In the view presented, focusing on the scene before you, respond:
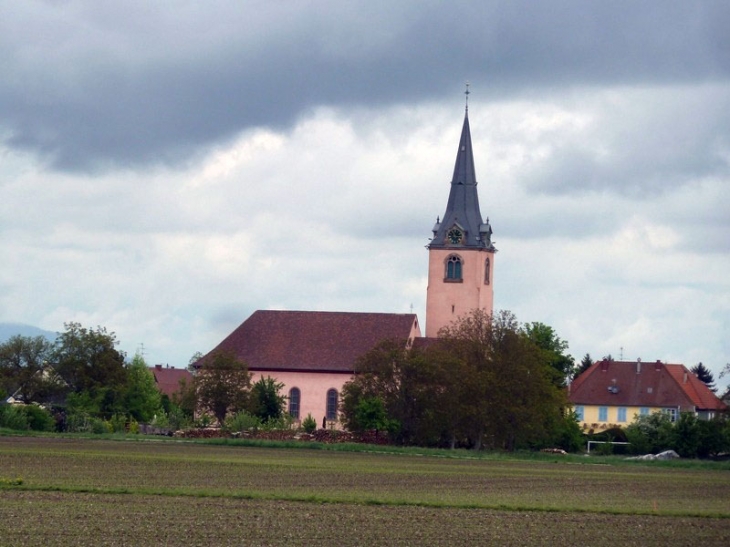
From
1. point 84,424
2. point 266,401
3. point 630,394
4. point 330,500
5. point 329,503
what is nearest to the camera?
point 329,503

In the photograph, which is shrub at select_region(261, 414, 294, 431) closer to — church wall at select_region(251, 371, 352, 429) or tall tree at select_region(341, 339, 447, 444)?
tall tree at select_region(341, 339, 447, 444)

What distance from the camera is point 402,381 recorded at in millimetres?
84750

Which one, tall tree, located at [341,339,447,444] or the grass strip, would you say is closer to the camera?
the grass strip

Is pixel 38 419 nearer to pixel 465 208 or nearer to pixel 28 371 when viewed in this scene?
pixel 28 371

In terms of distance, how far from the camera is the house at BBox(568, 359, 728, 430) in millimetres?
113688

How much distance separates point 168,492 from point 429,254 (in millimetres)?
73988

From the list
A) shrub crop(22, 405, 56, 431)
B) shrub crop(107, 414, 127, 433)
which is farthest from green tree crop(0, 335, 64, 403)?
shrub crop(22, 405, 56, 431)

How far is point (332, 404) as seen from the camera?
4040 inches

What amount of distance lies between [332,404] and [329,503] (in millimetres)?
65514

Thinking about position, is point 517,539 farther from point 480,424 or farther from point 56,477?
point 480,424

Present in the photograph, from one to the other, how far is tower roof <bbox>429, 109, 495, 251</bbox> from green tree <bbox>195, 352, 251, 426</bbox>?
2346 cm

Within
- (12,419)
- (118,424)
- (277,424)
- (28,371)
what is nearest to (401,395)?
(277,424)

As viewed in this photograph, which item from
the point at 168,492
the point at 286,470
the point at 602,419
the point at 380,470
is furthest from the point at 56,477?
the point at 602,419

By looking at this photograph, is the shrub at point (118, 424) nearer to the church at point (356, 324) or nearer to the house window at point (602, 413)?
the church at point (356, 324)
